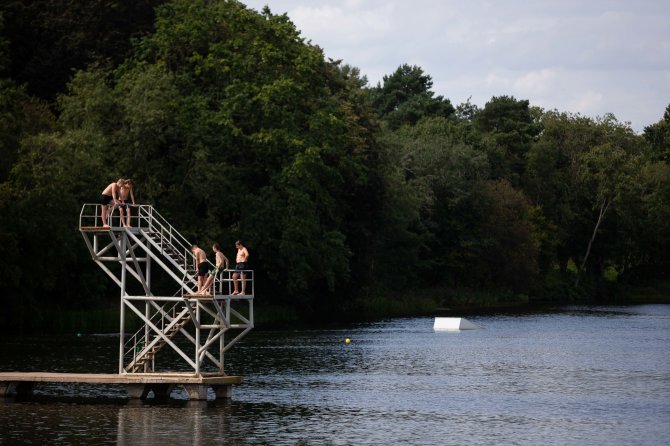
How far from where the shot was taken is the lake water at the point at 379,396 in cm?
3916

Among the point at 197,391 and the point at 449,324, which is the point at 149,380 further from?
the point at 449,324

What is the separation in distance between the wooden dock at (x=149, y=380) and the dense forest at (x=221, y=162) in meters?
27.6

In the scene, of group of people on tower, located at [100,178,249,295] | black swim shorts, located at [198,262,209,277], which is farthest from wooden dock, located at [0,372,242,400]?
black swim shorts, located at [198,262,209,277]

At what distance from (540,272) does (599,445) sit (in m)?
125

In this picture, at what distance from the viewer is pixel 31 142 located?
75.9 meters

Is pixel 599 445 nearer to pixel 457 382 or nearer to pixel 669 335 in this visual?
pixel 457 382

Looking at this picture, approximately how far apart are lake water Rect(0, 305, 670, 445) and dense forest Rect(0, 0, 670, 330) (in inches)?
345

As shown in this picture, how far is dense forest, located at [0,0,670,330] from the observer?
78.0m

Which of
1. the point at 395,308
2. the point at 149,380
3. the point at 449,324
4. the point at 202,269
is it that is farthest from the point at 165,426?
the point at 395,308

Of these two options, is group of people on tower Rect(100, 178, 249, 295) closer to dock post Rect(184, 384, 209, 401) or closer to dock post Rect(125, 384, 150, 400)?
dock post Rect(184, 384, 209, 401)

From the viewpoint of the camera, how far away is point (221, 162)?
303ft

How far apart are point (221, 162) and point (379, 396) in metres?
44.7

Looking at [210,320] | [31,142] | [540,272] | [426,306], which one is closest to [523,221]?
[540,272]

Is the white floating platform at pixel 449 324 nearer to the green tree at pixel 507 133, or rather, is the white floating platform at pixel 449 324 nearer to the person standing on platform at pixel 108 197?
the person standing on platform at pixel 108 197
